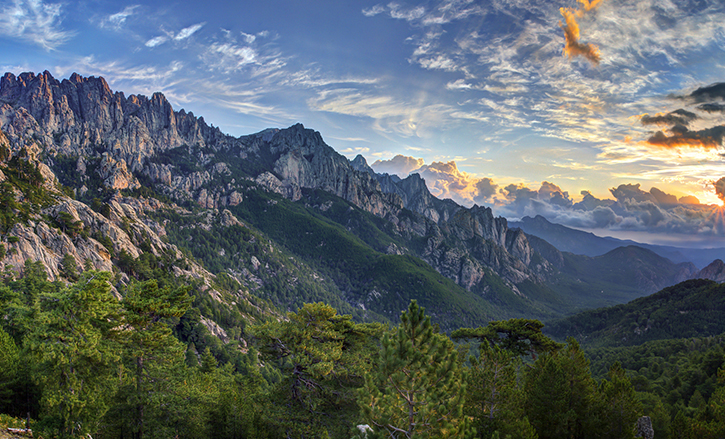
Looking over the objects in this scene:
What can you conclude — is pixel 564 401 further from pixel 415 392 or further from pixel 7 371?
pixel 7 371

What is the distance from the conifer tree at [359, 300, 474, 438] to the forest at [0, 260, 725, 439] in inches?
2.9

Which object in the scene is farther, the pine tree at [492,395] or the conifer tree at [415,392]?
the pine tree at [492,395]

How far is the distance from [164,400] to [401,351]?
2322 centimetres

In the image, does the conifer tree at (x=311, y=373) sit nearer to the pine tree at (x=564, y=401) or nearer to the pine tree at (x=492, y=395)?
the pine tree at (x=492, y=395)

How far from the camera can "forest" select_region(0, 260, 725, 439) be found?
53.9 ft

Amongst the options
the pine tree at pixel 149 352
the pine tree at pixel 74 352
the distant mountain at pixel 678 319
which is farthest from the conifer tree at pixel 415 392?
the distant mountain at pixel 678 319

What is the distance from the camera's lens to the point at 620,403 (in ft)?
88.2

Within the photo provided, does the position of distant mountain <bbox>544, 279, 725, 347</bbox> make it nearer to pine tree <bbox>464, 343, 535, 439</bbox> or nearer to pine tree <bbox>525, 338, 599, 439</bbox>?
pine tree <bbox>525, 338, 599, 439</bbox>

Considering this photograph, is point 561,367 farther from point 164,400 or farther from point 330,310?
point 164,400

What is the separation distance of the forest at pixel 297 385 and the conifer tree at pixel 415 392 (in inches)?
2.9

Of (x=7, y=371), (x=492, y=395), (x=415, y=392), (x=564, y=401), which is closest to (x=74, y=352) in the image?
(x=7, y=371)

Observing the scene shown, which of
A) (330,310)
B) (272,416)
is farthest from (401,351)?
(272,416)

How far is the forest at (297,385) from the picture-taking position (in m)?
16.4

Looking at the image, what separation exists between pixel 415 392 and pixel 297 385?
15844 mm
